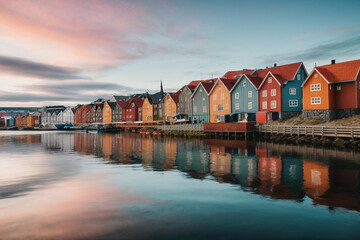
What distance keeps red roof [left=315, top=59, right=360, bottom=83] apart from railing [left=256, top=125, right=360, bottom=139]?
36.0 ft

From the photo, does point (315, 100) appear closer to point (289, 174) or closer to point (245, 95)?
point (245, 95)

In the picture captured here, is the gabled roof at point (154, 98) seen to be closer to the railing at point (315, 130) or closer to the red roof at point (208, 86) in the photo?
the red roof at point (208, 86)

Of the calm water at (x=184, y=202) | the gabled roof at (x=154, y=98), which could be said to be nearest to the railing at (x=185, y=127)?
the gabled roof at (x=154, y=98)

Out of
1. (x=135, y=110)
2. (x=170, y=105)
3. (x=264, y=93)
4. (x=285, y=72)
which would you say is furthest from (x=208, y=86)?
(x=135, y=110)

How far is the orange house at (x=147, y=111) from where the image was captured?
108125 millimetres

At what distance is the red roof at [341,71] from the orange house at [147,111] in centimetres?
6750

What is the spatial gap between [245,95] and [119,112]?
7923 cm

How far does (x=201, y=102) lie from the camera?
7956cm


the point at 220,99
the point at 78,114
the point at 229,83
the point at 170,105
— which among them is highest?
the point at 229,83

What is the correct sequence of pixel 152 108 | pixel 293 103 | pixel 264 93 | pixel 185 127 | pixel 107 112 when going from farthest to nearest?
pixel 107 112 → pixel 152 108 → pixel 185 127 → pixel 264 93 → pixel 293 103

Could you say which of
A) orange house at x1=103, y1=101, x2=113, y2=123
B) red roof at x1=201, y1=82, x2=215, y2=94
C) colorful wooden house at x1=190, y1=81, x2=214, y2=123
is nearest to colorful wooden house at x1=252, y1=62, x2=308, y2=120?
red roof at x1=201, y1=82, x2=215, y2=94

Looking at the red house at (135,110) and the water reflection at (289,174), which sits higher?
the red house at (135,110)

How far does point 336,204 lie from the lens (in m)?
13.4

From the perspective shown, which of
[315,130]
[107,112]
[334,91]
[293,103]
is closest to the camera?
[315,130]
